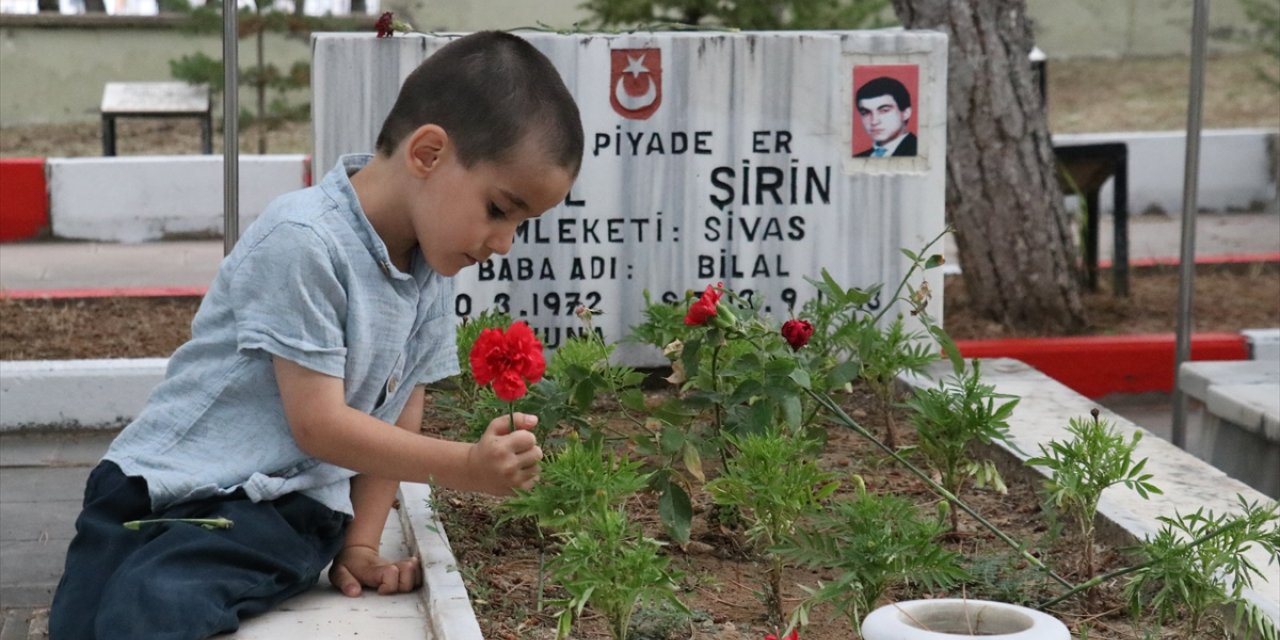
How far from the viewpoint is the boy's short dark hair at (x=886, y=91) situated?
202 inches

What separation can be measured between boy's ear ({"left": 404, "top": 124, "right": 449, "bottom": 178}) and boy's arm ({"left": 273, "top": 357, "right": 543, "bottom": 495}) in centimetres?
38

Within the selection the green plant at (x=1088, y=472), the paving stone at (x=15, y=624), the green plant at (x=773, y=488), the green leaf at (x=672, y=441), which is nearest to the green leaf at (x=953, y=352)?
the green plant at (x=1088, y=472)

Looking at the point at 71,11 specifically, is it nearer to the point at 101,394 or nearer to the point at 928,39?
the point at 101,394

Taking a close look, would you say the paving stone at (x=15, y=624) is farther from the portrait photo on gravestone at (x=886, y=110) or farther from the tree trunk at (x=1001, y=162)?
the tree trunk at (x=1001, y=162)

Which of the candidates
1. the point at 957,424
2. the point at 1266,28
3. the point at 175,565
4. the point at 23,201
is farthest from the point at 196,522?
the point at 1266,28

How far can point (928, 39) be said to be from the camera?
5109 mm

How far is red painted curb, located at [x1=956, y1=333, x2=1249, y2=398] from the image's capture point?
632 centimetres

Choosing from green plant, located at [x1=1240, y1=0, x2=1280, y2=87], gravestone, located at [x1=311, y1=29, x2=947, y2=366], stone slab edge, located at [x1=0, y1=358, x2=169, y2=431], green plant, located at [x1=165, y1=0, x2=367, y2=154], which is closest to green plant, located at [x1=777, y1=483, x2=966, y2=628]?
gravestone, located at [x1=311, y1=29, x2=947, y2=366]

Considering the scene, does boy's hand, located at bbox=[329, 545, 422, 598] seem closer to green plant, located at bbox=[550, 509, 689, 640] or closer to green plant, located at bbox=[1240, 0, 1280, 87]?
green plant, located at bbox=[550, 509, 689, 640]

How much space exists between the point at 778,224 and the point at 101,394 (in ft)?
7.02

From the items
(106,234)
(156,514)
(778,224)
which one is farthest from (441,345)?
(106,234)

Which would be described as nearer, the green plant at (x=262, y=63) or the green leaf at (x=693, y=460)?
the green leaf at (x=693, y=460)

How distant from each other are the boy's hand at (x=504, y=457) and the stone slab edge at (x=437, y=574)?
0.24 metres

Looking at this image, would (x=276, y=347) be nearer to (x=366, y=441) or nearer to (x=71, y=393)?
(x=366, y=441)
